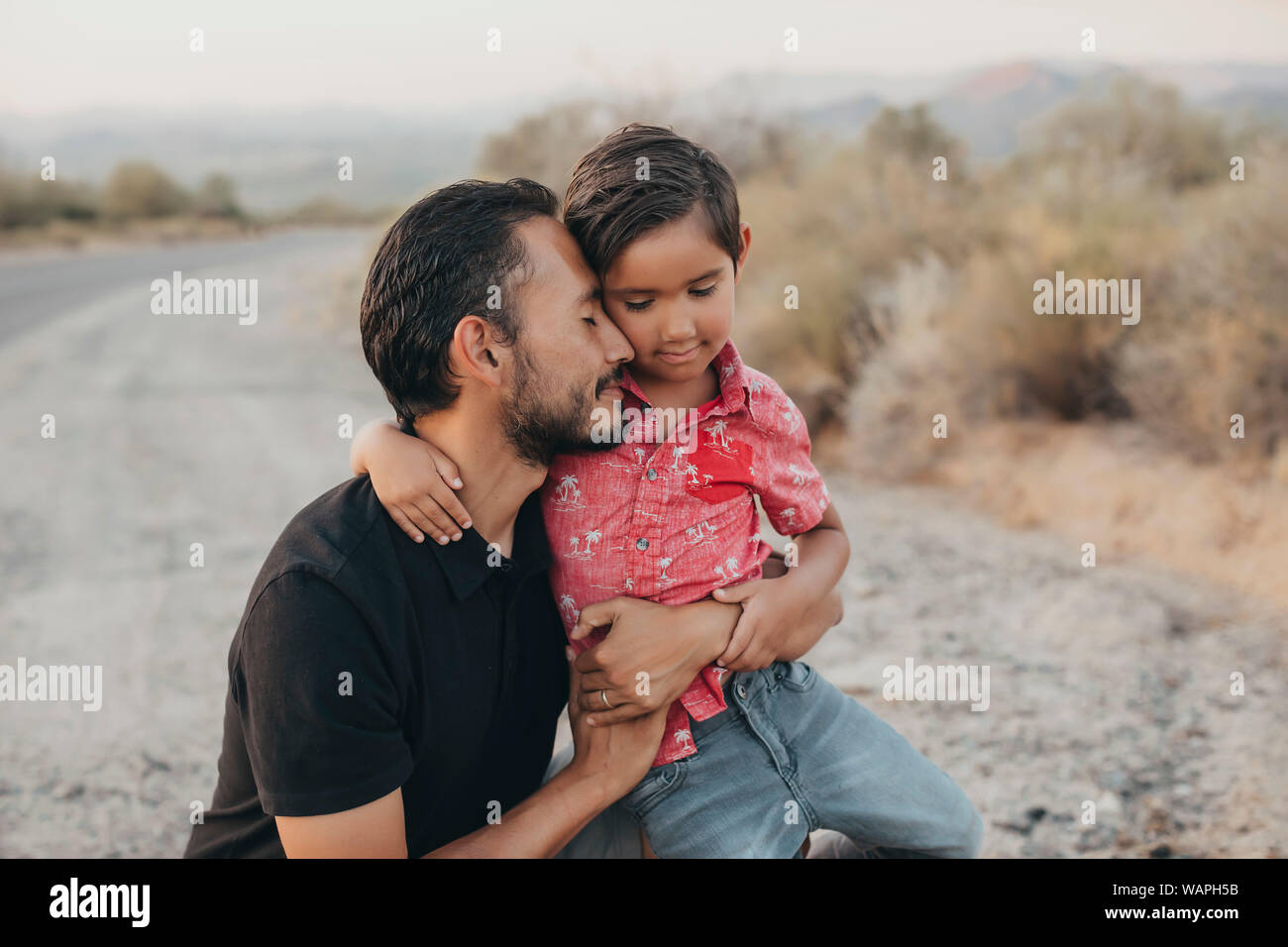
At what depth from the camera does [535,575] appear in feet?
7.56

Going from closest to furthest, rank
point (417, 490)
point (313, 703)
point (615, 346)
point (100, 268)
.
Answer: point (313, 703)
point (417, 490)
point (615, 346)
point (100, 268)

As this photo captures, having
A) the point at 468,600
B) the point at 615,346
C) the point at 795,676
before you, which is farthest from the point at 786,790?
the point at 615,346

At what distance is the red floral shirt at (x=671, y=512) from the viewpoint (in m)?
2.32

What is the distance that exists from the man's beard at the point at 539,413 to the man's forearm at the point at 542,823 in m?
0.69

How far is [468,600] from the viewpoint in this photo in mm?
2098

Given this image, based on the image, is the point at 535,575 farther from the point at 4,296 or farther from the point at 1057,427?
the point at 4,296

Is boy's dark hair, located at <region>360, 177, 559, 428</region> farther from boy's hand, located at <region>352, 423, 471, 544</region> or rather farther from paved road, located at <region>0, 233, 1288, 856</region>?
paved road, located at <region>0, 233, 1288, 856</region>

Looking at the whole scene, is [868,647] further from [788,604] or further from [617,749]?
[617,749]

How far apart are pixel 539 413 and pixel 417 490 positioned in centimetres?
31

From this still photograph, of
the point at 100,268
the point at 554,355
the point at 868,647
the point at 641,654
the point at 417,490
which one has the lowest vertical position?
the point at 868,647

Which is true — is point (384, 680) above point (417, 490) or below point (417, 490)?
below

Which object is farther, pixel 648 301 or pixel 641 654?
pixel 648 301

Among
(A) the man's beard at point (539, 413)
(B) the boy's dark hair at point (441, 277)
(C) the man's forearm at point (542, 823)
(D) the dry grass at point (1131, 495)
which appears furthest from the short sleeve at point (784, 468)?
(D) the dry grass at point (1131, 495)

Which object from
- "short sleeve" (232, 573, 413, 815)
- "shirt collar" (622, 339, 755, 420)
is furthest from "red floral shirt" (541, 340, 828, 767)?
"short sleeve" (232, 573, 413, 815)
